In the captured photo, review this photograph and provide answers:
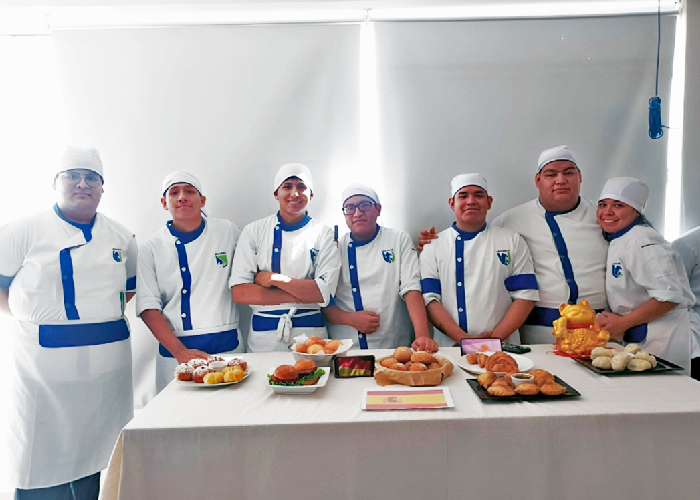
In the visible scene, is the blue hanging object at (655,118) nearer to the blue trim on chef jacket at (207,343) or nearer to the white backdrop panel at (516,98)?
the white backdrop panel at (516,98)

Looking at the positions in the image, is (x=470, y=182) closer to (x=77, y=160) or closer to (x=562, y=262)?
(x=562, y=262)

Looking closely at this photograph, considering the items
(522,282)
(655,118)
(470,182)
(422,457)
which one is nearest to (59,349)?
(422,457)

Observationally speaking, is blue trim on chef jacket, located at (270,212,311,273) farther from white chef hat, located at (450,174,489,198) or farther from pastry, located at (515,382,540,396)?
pastry, located at (515,382,540,396)

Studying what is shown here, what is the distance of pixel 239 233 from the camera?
9.52ft

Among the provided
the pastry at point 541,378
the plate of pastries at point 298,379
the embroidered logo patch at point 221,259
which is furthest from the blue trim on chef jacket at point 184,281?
the pastry at point 541,378

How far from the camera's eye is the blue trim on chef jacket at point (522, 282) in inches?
102

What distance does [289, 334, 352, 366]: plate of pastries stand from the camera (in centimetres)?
194

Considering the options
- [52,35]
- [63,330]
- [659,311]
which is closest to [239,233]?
[63,330]

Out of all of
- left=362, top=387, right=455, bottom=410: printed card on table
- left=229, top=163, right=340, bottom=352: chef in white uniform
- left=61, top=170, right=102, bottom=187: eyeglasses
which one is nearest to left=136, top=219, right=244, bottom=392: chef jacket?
left=229, top=163, right=340, bottom=352: chef in white uniform

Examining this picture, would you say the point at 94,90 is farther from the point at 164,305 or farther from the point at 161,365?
the point at 161,365

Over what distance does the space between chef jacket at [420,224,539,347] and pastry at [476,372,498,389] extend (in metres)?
0.91

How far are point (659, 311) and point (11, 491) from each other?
3872 mm

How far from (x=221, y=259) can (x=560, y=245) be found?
1.92 m

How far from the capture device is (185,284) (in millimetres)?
2561
